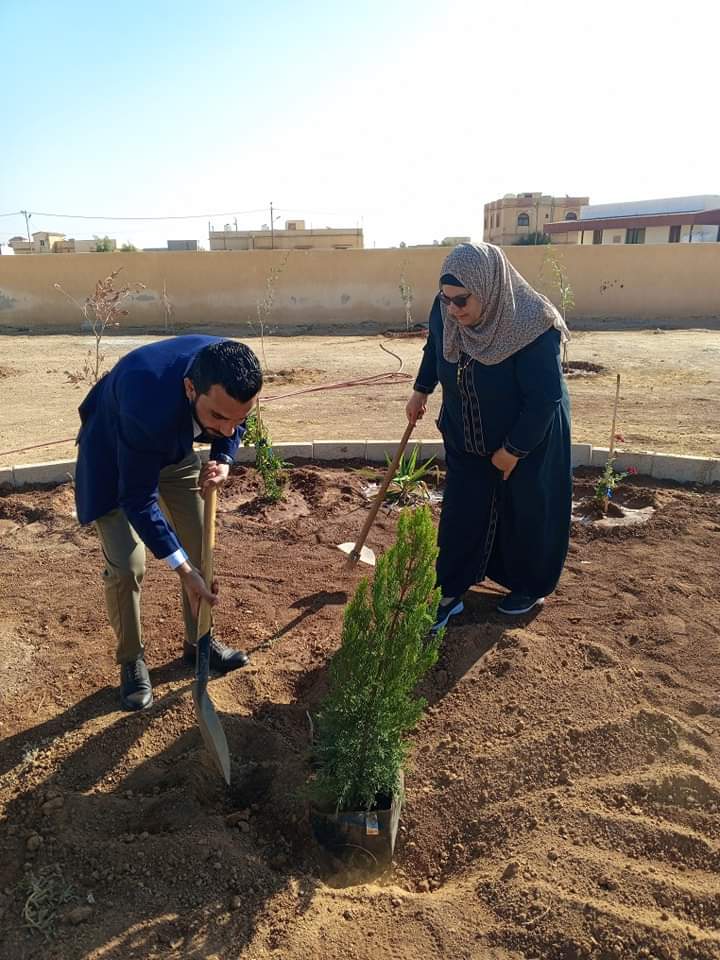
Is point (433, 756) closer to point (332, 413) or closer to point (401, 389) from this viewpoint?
point (332, 413)

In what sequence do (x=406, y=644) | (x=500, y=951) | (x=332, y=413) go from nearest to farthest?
(x=500, y=951) → (x=406, y=644) → (x=332, y=413)

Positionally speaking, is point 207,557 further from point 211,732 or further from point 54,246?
point 54,246

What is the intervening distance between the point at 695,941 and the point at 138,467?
206 cm

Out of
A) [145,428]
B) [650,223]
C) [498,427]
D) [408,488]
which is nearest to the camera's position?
[145,428]

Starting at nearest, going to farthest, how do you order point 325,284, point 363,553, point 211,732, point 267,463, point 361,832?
point 361,832
point 211,732
point 363,553
point 267,463
point 325,284

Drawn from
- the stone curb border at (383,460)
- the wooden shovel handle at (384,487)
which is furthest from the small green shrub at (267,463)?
the wooden shovel handle at (384,487)

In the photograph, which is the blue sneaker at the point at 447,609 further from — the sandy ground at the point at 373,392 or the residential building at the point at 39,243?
the residential building at the point at 39,243

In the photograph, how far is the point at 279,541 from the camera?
170 inches

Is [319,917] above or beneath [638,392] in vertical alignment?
beneath

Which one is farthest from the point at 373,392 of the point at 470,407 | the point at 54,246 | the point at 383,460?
the point at 54,246

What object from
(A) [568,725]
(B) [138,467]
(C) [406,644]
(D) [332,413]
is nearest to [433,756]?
(A) [568,725]

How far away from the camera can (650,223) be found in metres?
Result: 40.8

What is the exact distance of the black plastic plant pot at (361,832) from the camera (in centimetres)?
211

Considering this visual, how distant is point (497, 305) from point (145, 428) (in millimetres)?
1409
